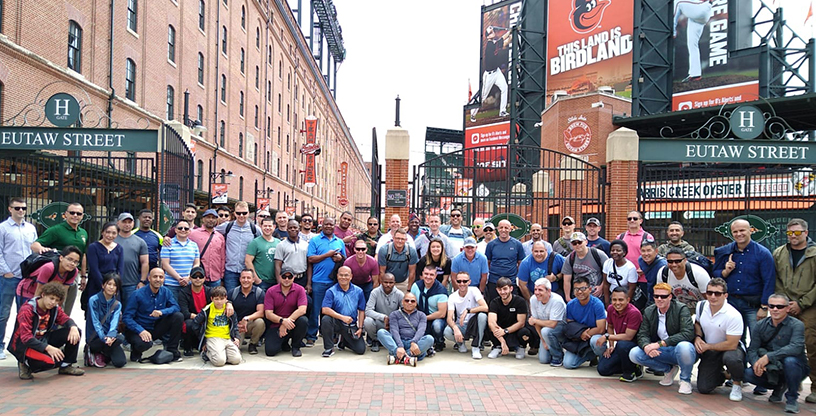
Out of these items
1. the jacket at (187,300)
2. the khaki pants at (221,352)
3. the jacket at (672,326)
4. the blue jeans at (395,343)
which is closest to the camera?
the jacket at (672,326)

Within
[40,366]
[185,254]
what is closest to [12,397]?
[40,366]

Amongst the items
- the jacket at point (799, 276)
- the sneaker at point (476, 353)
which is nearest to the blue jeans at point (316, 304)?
the sneaker at point (476, 353)

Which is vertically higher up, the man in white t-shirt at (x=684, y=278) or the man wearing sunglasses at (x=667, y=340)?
the man in white t-shirt at (x=684, y=278)

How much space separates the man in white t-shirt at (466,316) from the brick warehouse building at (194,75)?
7.65 m

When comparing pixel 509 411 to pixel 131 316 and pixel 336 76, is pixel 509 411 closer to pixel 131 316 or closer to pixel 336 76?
pixel 131 316

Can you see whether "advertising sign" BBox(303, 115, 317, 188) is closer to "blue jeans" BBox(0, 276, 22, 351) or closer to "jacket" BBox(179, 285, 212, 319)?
"jacket" BBox(179, 285, 212, 319)

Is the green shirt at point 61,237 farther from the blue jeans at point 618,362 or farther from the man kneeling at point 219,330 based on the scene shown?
the blue jeans at point 618,362

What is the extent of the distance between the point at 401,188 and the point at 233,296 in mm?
5334

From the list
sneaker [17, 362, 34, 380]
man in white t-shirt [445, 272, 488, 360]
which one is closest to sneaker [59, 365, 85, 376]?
sneaker [17, 362, 34, 380]

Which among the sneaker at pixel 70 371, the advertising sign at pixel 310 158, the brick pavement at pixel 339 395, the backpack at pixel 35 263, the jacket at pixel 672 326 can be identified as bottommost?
the brick pavement at pixel 339 395

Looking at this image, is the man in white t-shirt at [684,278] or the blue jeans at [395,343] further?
the blue jeans at [395,343]

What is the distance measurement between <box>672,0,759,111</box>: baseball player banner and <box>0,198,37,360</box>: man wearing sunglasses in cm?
3409

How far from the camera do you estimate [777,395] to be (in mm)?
6020

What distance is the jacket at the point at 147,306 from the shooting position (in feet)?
23.6
